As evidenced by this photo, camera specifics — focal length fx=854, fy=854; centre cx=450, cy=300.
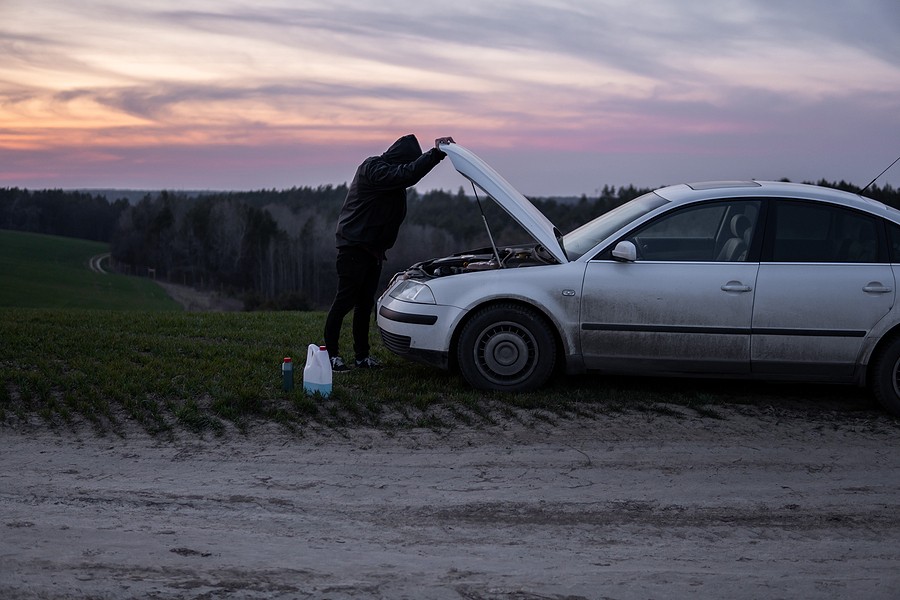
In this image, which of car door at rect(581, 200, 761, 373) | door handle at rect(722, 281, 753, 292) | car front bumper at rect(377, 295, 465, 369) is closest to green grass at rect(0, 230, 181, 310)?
car front bumper at rect(377, 295, 465, 369)

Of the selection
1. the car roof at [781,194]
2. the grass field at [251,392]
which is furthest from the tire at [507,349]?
the car roof at [781,194]

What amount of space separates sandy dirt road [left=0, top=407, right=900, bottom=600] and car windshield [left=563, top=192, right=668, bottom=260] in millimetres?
1548

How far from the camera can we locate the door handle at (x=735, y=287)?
6.91 meters

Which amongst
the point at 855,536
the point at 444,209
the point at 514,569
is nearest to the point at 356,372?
the point at 514,569

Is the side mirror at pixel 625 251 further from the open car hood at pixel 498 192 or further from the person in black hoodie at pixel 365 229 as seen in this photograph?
the person in black hoodie at pixel 365 229

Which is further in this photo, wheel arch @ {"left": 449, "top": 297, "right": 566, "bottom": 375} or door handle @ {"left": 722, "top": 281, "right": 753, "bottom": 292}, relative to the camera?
wheel arch @ {"left": 449, "top": 297, "right": 566, "bottom": 375}

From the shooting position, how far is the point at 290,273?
65500mm

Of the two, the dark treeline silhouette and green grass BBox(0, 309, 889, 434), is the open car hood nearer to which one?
green grass BBox(0, 309, 889, 434)

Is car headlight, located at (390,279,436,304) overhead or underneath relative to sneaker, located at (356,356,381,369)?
overhead

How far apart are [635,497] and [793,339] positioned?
7.99ft

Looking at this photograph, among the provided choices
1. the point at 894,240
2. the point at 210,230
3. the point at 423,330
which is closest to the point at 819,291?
the point at 894,240

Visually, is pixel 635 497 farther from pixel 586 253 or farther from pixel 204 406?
pixel 204 406

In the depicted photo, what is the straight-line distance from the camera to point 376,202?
797 centimetres

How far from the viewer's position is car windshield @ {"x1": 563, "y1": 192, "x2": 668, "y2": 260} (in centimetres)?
739
